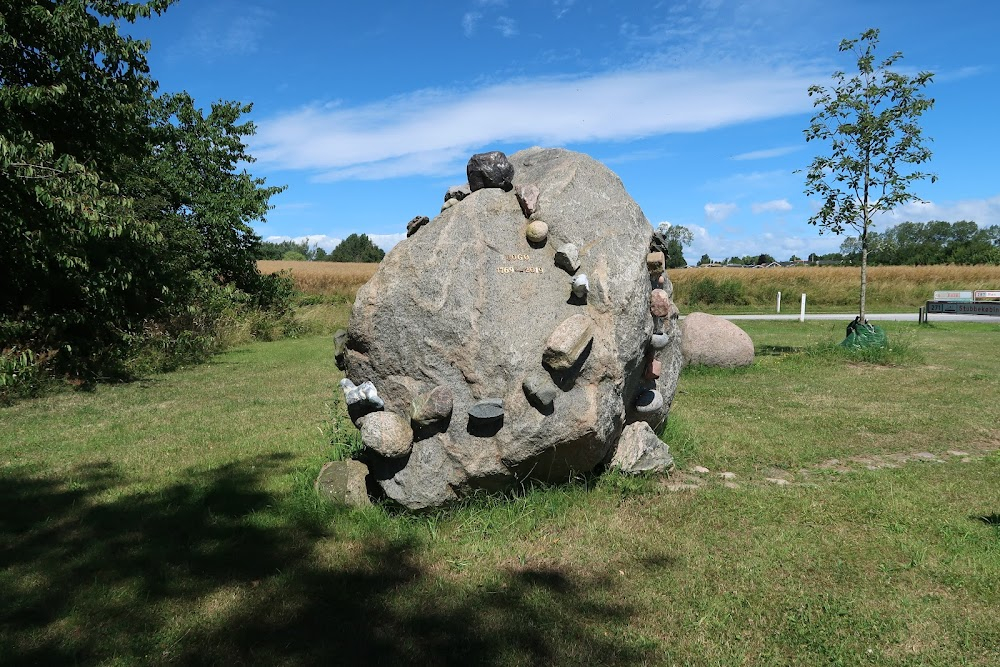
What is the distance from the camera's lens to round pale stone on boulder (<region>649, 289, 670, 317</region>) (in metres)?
5.07

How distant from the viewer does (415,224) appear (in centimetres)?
532

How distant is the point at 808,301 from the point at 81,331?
2838cm

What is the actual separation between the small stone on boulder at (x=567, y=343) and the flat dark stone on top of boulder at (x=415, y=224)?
1.67 metres

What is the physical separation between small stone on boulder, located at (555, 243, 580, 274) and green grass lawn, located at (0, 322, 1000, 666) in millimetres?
1613

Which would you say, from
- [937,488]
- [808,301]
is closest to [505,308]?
[937,488]

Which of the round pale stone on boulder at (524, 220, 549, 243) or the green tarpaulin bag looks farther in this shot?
the green tarpaulin bag

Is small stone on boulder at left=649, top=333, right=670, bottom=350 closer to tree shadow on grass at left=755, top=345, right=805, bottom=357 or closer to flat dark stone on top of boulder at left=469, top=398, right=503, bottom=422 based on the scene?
flat dark stone on top of boulder at left=469, top=398, right=503, bottom=422

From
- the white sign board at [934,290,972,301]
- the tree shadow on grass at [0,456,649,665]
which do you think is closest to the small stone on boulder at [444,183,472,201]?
the tree shadow on grass at [0,456,649,665]

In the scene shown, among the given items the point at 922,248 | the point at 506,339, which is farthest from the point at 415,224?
the point at 922,248

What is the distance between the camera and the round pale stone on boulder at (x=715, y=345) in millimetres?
10758

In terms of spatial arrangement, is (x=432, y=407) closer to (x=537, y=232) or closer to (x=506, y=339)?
(x=506, y=339)

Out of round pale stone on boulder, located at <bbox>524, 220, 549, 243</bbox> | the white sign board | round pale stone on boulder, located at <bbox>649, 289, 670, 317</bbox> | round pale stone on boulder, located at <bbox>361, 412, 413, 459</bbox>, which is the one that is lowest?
round pale stone on boulder, located at <bbox>361, 412, 413, 459</bbox>

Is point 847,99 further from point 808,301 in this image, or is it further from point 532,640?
point 808,301

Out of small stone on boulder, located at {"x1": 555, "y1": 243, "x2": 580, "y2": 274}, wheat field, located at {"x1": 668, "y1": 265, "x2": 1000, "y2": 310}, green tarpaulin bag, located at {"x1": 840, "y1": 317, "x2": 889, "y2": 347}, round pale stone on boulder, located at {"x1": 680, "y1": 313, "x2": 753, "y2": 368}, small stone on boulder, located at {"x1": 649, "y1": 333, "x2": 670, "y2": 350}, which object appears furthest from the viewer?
wheat field, located at {"x1": 668, "y1": 265, "x2": 1000, "y2": 310}
